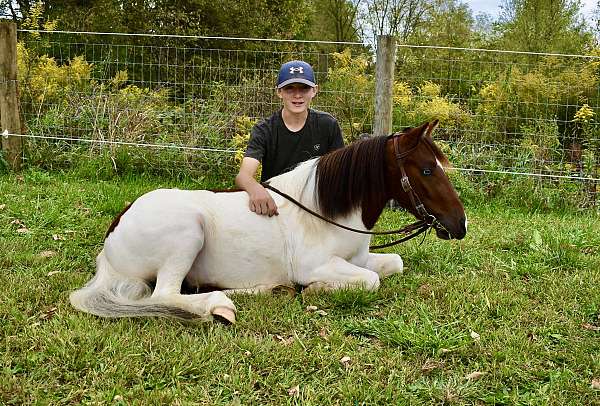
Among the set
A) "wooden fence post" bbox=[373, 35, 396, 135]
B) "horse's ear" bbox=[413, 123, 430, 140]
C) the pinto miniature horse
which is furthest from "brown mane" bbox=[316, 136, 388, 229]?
"wooden fence post" bbox=[373, 35, 396, 135]

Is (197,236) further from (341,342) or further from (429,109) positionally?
(429,109)

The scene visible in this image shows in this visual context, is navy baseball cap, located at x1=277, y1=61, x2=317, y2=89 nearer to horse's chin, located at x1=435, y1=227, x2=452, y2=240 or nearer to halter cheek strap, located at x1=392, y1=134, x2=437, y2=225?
halter cheek strap, located at x1=392, y1=134, x2=437, y2=225

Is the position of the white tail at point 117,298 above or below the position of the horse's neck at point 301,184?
below

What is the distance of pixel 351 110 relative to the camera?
24.0ft

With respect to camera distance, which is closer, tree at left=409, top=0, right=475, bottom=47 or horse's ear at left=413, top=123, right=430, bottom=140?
horse's ear at left=413, top=123, right=430, bottom=140

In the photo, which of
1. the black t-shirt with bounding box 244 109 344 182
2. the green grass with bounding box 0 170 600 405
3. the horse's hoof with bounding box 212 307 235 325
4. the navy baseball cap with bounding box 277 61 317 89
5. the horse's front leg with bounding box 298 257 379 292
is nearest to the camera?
the green grass with bounding box 0 170 600 405

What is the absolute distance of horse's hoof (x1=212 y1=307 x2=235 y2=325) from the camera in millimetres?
3121

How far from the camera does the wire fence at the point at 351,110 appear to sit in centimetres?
693

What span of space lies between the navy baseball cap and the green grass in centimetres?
151

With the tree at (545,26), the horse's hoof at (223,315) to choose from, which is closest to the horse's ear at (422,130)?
the horse's hoof at (223,315)

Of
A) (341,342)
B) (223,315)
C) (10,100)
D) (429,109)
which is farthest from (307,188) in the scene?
(10,100)

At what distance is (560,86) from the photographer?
286 inches

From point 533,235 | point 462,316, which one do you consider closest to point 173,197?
point 462,316

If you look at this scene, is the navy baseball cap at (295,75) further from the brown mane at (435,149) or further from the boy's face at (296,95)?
the brown mane at (435,149)
